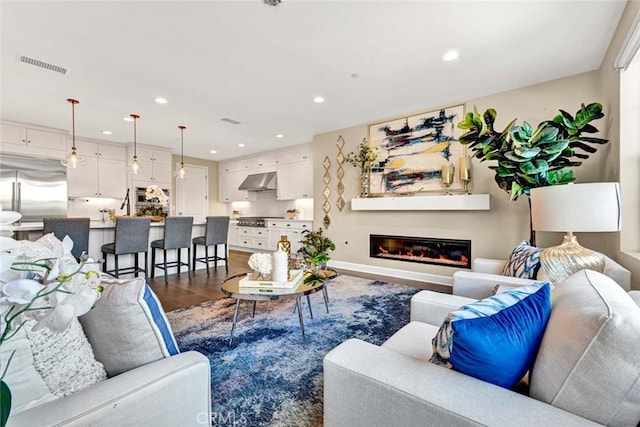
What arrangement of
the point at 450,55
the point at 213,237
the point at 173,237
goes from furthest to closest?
the point at 213,237
the point at 173,237
the point at 450,55

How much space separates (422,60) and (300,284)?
8.14 feet

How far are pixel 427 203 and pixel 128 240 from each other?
4.16m

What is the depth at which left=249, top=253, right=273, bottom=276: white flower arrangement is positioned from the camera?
7.88 ft

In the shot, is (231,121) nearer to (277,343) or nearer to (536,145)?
Result: (277,343)

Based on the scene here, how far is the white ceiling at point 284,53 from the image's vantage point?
7.23 feet

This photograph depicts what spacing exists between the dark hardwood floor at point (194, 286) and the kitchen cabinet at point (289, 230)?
150cm

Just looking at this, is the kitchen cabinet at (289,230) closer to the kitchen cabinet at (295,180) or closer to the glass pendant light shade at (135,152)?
the kitchen cabinet at (295,180)

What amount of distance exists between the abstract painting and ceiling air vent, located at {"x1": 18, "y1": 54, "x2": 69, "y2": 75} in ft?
13.1

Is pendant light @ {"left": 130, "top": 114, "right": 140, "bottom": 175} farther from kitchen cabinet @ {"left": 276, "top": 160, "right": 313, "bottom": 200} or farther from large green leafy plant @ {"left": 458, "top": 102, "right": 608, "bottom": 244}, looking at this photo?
large green leafy plant @ {"left": 458, "top": 102, "right": 608, "bottom": 244}

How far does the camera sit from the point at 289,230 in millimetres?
6648

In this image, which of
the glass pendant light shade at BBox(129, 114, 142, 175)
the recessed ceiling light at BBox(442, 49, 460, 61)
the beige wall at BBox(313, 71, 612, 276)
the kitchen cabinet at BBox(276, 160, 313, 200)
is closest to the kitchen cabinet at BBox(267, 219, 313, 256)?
the kitchen cabinet at BBox(276, 160, 313, 200)

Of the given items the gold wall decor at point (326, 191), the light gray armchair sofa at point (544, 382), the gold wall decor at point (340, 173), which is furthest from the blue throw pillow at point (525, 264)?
the gold wall decor at point (326, 191)

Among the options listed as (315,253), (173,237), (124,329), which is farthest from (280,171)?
(124,329)

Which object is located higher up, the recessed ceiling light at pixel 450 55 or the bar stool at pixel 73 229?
the recessed ceiling light at pixel 450 55
